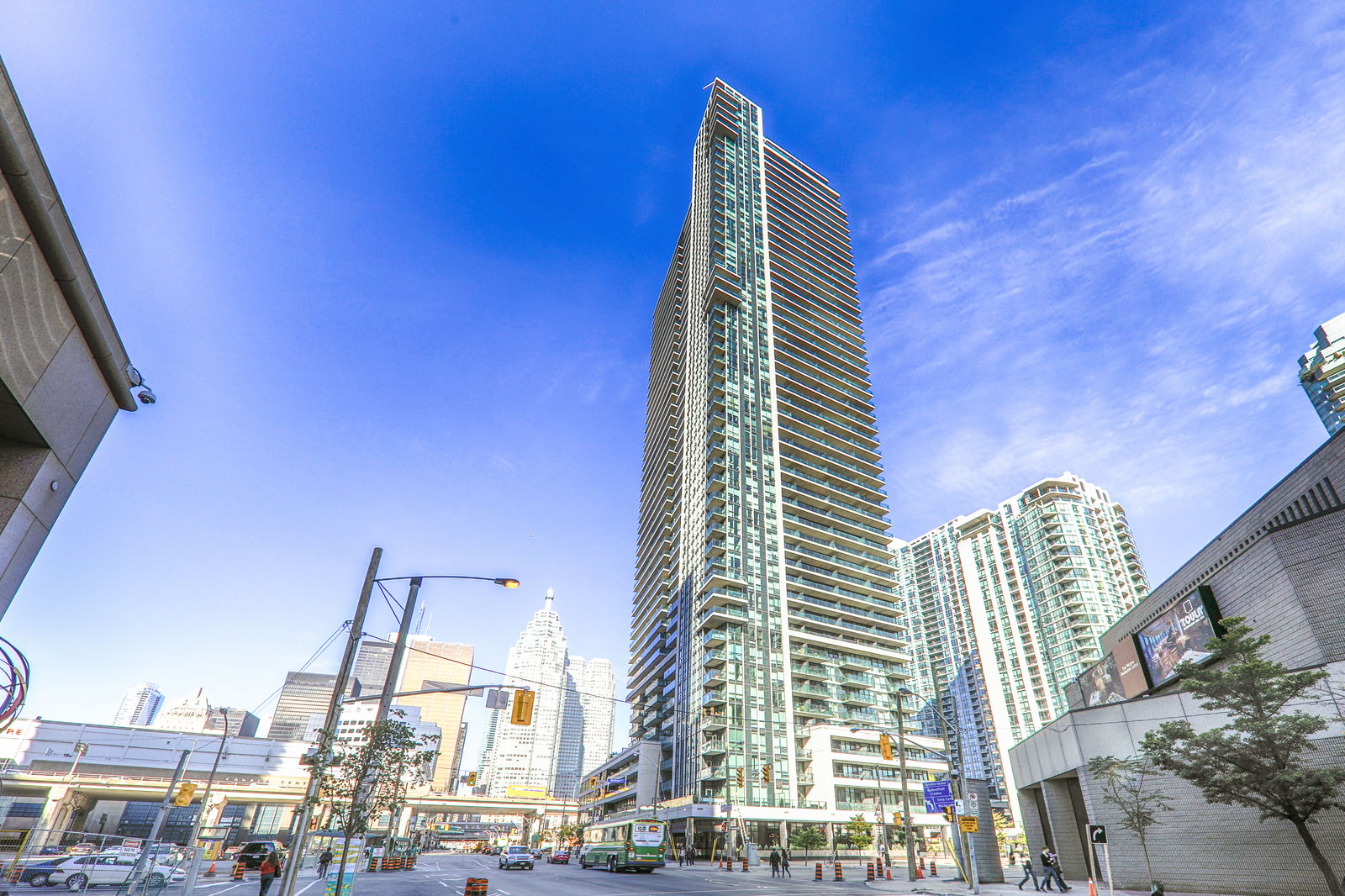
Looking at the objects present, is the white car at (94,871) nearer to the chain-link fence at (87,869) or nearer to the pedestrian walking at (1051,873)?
the chain-link fence at (87,869)

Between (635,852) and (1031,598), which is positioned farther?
(1031,598)

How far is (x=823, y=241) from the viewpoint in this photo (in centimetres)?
11881

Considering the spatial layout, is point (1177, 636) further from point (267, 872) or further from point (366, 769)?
point (267, 872)

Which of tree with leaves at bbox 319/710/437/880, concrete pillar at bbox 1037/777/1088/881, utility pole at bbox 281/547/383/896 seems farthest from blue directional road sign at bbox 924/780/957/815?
utility pole at bbox 281/547/383/896

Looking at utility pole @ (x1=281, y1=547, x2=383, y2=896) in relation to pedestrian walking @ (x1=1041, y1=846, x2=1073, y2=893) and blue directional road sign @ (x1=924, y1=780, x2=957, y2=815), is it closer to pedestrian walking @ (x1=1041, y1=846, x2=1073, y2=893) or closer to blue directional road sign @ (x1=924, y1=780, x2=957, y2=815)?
blue directional road sign @ (x1=924, y1=780, x2=957, y2=815)

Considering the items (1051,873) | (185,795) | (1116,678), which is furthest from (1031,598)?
(185,795)

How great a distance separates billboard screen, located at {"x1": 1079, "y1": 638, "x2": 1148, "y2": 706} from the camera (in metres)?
35.3

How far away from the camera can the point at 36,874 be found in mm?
25781

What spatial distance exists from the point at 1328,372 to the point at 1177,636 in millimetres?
89176

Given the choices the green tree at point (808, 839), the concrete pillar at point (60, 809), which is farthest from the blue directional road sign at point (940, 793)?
the concrete pillar at point (60, 809)

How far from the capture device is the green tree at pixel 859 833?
2603 inches

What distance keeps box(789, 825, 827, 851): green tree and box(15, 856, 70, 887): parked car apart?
56.3 m

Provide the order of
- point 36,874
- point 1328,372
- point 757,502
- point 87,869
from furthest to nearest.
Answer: point 1328,372 < point 757,502 < point 87,869 < point 36,874

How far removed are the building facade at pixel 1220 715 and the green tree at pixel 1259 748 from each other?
136cm
